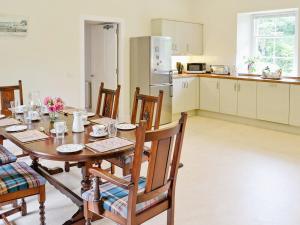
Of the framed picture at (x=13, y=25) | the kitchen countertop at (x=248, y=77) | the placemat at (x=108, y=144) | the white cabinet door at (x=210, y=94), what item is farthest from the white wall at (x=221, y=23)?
the placemat at (x=108, y=144)

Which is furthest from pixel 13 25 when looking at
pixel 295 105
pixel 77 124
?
pixel 295 105

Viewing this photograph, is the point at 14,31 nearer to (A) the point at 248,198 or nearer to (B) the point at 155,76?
(B) the point at 155,76

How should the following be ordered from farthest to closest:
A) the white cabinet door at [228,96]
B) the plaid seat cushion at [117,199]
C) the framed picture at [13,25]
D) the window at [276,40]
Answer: the white cabinet door at [228,96], the window at [276,40], the framed picture at [13,25], the plaid seat cushion at [117,199]

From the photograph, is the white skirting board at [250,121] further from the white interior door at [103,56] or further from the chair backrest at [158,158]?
the chair backrest at [158,158]

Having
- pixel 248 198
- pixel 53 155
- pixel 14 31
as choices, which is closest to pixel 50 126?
pixel 53 155

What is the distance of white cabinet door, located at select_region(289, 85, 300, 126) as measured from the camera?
5629 millimetres

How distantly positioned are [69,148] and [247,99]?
15.8 ft

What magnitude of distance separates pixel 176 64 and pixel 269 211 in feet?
A: 16.2

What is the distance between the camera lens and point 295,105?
5.68 metres

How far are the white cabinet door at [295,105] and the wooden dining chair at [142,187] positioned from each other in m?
4.18

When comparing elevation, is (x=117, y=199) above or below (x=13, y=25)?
below

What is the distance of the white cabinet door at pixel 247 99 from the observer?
6260 millimetres

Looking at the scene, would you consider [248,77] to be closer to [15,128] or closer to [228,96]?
[228,96]

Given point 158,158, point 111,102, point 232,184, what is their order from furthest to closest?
point 111,102, point 232,184, point 158,158
